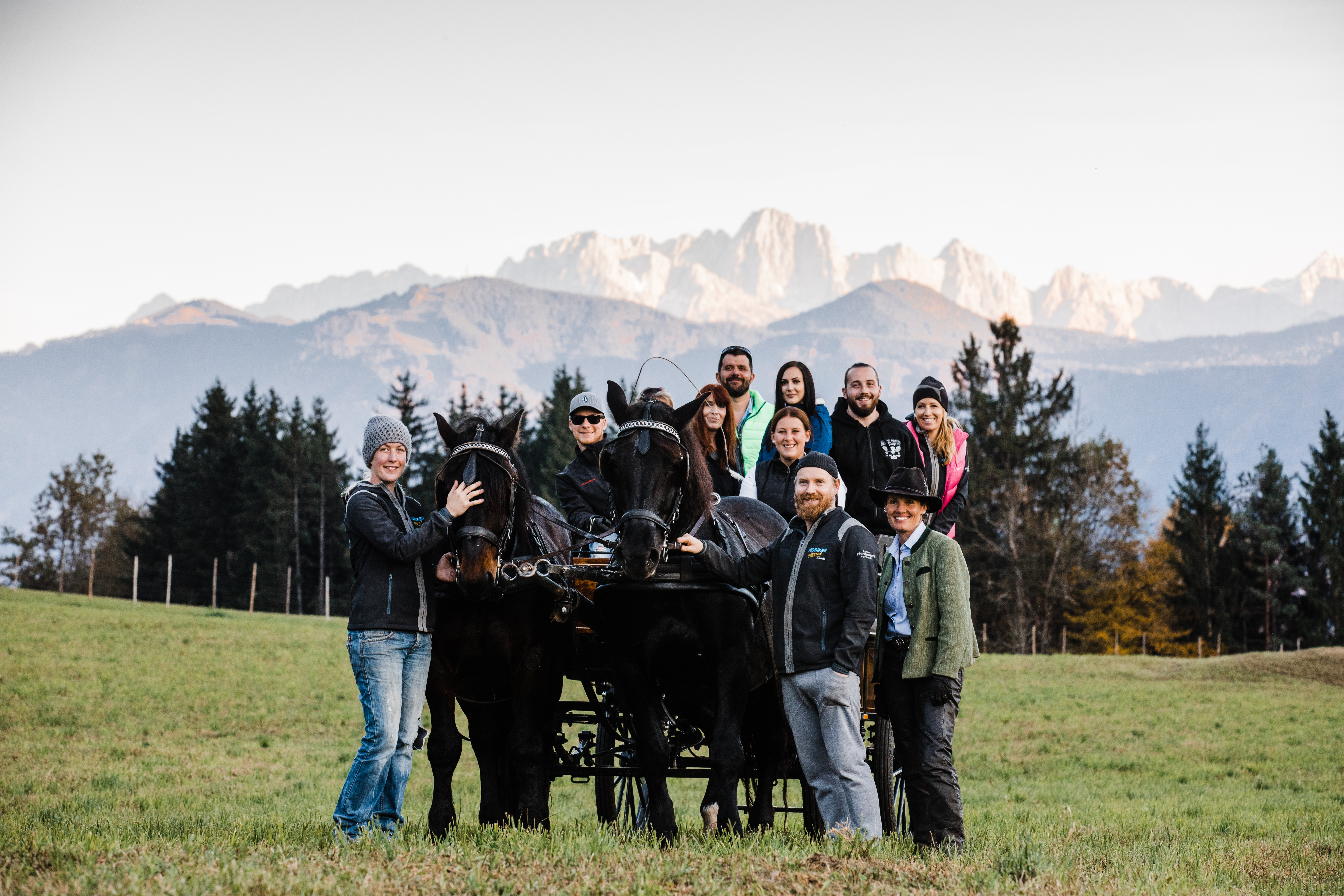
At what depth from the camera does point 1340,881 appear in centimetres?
714

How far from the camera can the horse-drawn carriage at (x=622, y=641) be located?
602cm

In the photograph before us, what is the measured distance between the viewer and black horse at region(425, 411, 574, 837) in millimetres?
6285

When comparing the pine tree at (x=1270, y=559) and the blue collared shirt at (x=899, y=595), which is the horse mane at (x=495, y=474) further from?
the pine tree at (x=1270, y=559)

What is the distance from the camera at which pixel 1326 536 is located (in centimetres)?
5253

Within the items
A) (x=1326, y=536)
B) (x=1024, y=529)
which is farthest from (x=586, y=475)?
(x=1326, y=536)

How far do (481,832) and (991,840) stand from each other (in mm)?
3517

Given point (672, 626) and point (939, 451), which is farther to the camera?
point (939, 451)

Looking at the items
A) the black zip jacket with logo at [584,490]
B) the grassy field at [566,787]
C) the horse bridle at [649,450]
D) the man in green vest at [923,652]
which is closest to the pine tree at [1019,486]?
the grassy field at [566,787]

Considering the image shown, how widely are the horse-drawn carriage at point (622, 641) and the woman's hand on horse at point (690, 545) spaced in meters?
0.06

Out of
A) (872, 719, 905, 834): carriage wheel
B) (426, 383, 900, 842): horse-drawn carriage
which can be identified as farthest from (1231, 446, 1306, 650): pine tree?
(426, 383, 900, 842): horse-drawn carriage

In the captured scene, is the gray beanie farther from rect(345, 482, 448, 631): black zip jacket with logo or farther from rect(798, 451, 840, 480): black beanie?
rect(798, 451, 840, 480): black beanie

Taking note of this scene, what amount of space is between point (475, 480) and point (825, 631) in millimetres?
2090

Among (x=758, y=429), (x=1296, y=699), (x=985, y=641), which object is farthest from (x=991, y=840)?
(x=985, y=641)

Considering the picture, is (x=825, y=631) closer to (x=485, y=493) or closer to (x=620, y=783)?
(x=485, y=493)
